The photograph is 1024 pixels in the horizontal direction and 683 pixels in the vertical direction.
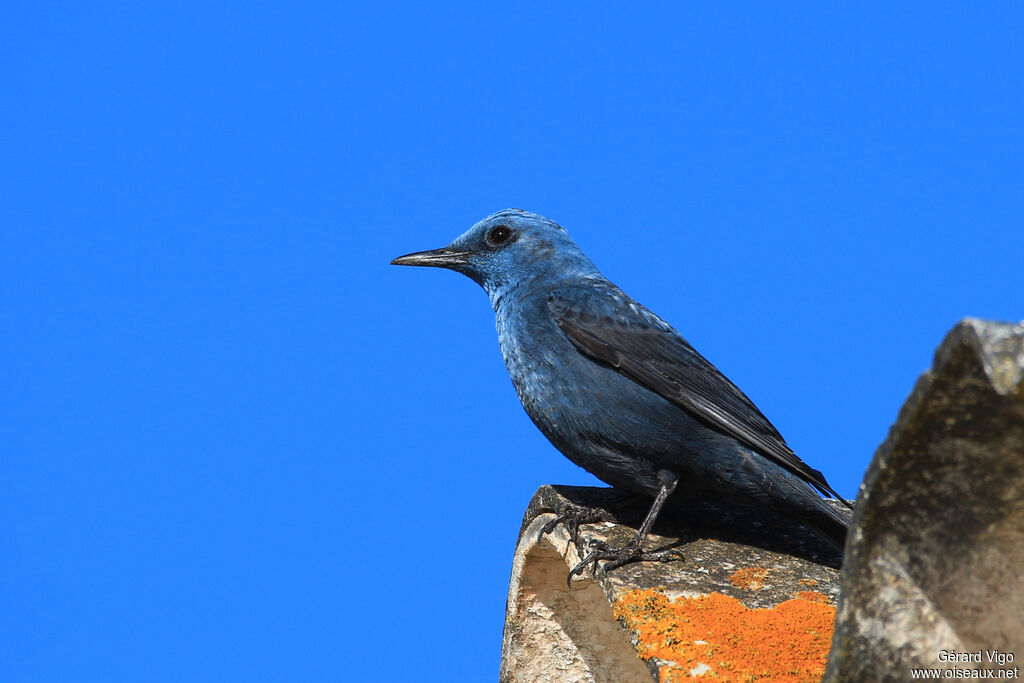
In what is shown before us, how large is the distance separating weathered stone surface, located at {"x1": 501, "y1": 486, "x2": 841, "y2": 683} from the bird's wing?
486mm

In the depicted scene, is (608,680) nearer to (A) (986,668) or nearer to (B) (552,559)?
(B) (552,559)

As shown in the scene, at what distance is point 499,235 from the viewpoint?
7.36 metres

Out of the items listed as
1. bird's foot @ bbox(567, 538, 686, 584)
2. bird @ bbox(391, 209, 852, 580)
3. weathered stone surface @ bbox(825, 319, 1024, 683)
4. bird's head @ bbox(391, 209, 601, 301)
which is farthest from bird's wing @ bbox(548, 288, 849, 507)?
weathered stone surface @ bbox(825, 319, 1024, 683)

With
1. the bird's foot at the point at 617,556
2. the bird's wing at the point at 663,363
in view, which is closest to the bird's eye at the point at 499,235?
the bird's wing at the point at 663,363

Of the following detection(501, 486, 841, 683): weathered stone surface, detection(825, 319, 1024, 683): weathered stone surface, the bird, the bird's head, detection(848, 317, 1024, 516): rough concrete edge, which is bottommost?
detection(825, 319, 1024, 683): weathered stone surface

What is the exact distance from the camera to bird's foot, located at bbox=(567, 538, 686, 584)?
5.27 meters

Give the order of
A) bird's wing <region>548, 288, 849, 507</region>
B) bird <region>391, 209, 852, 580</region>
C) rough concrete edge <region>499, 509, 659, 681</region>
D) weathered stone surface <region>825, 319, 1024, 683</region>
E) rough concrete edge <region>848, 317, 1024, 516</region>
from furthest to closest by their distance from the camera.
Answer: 1. bird's wing <region>548, 288, 849, 507</region>
2. bird <region>391, 209, 852, 580</region>
3. rough concrete edge <region>499, 509, 659, 681</region>
4. weathered stone surface <region>825, 319, 1024, 683</region>
5. rough concrete edge <region>848, 317, 1024, 516</region>

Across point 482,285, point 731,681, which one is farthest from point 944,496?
point 482,285

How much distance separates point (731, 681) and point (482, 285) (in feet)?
12.0

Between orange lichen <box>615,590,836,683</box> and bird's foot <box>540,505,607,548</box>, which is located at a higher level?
bird's foot <box>540,505,607,548</box>

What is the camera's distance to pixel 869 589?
9.07 feet

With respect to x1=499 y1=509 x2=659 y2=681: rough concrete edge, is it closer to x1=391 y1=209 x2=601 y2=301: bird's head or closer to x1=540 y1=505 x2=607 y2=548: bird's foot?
x1=540 y1=505 x2=607 y2=548: bird's foot

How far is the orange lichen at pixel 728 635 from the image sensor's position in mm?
4375

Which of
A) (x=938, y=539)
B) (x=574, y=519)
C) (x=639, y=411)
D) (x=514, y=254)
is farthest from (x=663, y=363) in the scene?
(x=938, y=539)
